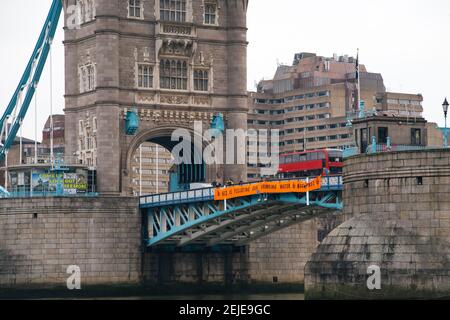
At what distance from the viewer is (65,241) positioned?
134375mm

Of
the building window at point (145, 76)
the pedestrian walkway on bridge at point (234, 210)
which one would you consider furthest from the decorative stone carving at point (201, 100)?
the pedestrian walkway on bridge at point (234, 210)

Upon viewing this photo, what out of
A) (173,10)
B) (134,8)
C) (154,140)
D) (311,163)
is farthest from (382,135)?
(154,140)

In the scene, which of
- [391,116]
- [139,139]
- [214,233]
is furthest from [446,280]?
[139,139]

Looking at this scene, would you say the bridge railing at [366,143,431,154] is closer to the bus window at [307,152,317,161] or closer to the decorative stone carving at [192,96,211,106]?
the bus window at [307,152,317,161]

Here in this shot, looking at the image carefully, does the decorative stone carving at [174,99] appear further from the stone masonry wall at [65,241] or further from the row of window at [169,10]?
the stone masonry wall at [65,241]

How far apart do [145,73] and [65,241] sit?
18612mm

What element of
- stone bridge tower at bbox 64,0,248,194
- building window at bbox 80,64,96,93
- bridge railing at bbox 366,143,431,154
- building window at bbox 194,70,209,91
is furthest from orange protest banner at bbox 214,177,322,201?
building window at bbox 80,64,96,93

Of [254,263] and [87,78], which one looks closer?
[254,263]

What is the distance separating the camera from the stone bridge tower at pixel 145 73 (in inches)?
5551

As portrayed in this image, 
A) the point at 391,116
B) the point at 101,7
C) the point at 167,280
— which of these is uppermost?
the point at 101,7

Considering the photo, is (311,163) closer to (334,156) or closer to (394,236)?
(334,156)

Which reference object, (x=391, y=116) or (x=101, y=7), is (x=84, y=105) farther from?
(x=391, y=116)
